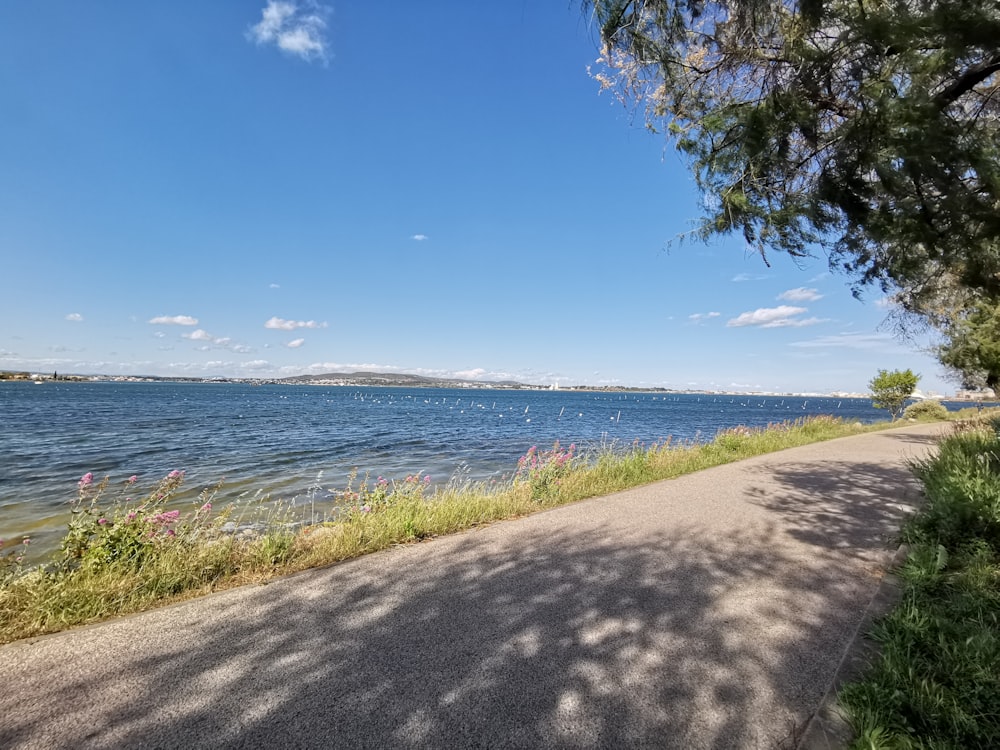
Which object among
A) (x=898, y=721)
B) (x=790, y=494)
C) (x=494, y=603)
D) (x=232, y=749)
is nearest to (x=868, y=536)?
(x=790, y=494)

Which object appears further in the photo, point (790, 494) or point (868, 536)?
point (790, 494)

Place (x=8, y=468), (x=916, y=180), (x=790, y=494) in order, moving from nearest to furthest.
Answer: (x=916, y=180) → (x=790, y=494) → (x=8, y=468)

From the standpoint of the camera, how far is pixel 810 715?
7.81 feet

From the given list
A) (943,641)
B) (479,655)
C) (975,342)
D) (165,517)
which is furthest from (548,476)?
(975,342)

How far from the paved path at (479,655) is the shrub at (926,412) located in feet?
96.2

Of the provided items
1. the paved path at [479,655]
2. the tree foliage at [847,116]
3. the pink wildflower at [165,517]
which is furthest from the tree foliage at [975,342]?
the pink wildflower at [165,517]

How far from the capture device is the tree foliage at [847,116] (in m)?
→ 3.40

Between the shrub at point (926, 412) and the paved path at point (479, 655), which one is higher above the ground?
the shrub at point (926, 412)

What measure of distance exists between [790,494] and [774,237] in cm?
448

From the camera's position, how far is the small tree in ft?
86.5

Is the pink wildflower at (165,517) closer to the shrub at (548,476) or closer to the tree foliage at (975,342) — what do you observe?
the shrub at (548,476)

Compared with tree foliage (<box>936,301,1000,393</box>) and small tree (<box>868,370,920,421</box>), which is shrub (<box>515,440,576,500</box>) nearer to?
tree foliage (<box>936,301,1000,393</box>)

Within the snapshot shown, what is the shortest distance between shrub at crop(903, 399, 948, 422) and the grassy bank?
1118 inches

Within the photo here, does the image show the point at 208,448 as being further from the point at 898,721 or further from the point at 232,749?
the point at 898,721
